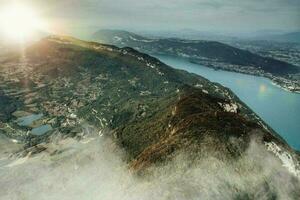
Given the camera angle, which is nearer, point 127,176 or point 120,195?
point 120,195

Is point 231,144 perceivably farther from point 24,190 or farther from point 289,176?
point 24,190

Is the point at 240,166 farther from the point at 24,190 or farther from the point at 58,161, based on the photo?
the point at 58,161

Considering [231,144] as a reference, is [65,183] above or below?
below

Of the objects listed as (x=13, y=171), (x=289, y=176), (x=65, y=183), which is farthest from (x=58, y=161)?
(x=289, y=176)

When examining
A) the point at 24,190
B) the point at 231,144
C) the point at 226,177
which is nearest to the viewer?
the point at 226,177

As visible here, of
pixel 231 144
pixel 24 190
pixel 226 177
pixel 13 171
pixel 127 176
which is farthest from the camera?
pixel 13 171

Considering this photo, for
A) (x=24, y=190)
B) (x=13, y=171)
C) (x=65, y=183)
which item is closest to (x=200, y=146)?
(x=65, y=183)

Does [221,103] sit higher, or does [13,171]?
[221,103]

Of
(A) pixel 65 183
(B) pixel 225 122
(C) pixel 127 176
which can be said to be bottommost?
(A) pixel 65 183

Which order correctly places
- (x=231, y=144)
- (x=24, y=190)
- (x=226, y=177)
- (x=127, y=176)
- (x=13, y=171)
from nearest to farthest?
(x=226, y=177), (x=231, y=144), (x=127, y=176), (x=24, y=190), (x=13, y=171)
